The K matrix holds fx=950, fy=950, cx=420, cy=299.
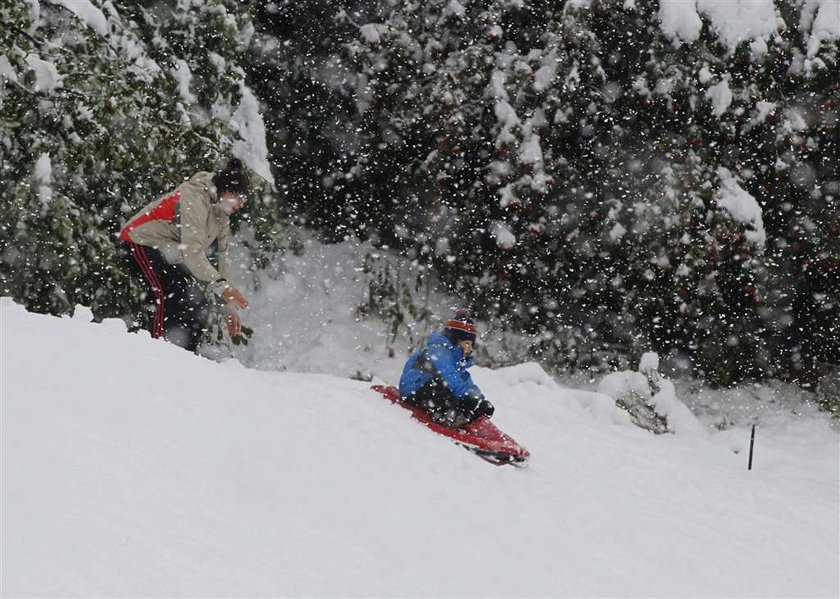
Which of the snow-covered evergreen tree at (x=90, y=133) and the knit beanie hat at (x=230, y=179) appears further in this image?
the snow-covered evergreen tree at (x=90, y=133)

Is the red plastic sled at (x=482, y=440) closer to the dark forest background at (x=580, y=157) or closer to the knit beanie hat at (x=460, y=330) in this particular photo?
the knit beanie hat at (x=460, y=330)

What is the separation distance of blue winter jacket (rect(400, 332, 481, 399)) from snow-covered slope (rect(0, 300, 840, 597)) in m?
0.25

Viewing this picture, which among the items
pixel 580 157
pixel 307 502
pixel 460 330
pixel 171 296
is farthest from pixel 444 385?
pixel 580 157

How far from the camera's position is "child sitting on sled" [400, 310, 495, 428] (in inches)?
227

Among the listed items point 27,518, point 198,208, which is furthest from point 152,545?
point 198,208

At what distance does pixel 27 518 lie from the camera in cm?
257

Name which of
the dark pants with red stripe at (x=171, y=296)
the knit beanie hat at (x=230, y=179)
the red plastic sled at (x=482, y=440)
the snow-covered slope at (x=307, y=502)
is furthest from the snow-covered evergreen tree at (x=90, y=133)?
the red plastic sled at (x=482, y=440)

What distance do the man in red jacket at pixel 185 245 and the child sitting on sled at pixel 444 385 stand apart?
112cm

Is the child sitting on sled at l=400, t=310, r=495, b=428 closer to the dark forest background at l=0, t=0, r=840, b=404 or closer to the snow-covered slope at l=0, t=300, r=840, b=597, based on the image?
the snow-covered slope at l=0, t=300, r=840, b=597

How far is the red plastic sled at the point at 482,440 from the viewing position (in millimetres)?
5562

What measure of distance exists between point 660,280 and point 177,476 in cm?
762

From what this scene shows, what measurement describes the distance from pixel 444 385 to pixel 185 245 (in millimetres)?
1746

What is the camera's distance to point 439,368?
5.80m

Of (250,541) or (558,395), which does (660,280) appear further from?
(250,541)
